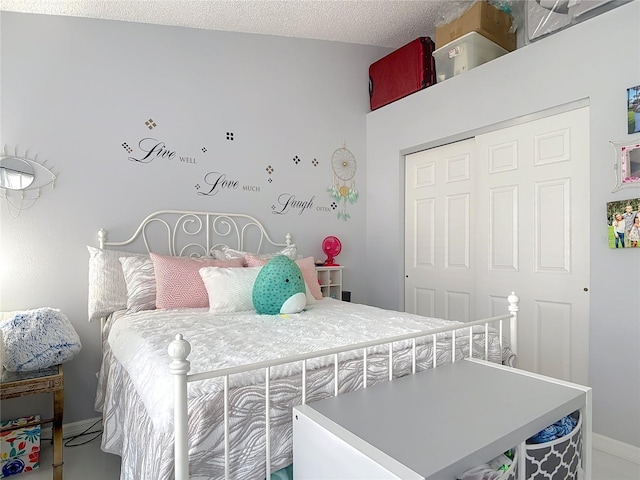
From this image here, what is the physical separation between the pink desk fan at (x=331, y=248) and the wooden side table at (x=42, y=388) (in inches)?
77.5

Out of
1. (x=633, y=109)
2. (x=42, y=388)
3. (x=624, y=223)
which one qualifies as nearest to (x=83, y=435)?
(x=42, y=388)

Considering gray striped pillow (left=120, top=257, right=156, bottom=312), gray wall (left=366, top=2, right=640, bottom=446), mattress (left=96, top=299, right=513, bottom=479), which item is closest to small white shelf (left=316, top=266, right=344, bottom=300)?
mattress (left=96, top=299, right=513, bottom=479)

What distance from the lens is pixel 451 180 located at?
3055 millimetres

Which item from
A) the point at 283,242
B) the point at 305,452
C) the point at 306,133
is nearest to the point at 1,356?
the point at 305,452

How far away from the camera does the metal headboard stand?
8.77 feet

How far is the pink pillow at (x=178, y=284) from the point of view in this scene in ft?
7.51

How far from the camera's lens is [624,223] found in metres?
2.02

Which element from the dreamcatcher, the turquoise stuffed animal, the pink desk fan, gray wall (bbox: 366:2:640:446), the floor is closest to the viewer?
the floor

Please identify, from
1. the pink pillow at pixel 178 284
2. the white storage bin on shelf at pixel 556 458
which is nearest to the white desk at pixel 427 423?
the white storage bin on shelf at pixel 556 458

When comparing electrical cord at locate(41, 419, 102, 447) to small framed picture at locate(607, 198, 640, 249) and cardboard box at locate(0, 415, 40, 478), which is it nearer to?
cardboard box at locate(0, 415, 40, 478)

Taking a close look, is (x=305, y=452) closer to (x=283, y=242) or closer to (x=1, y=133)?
(x=283, y=242)

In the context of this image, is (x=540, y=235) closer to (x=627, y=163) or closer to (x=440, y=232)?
(x=627, y=163)

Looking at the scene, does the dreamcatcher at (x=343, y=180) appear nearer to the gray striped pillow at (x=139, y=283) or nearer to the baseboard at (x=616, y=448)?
the gray striped pillow at (x=139, y=283)

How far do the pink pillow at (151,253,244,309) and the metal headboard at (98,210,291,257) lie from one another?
0.35m
